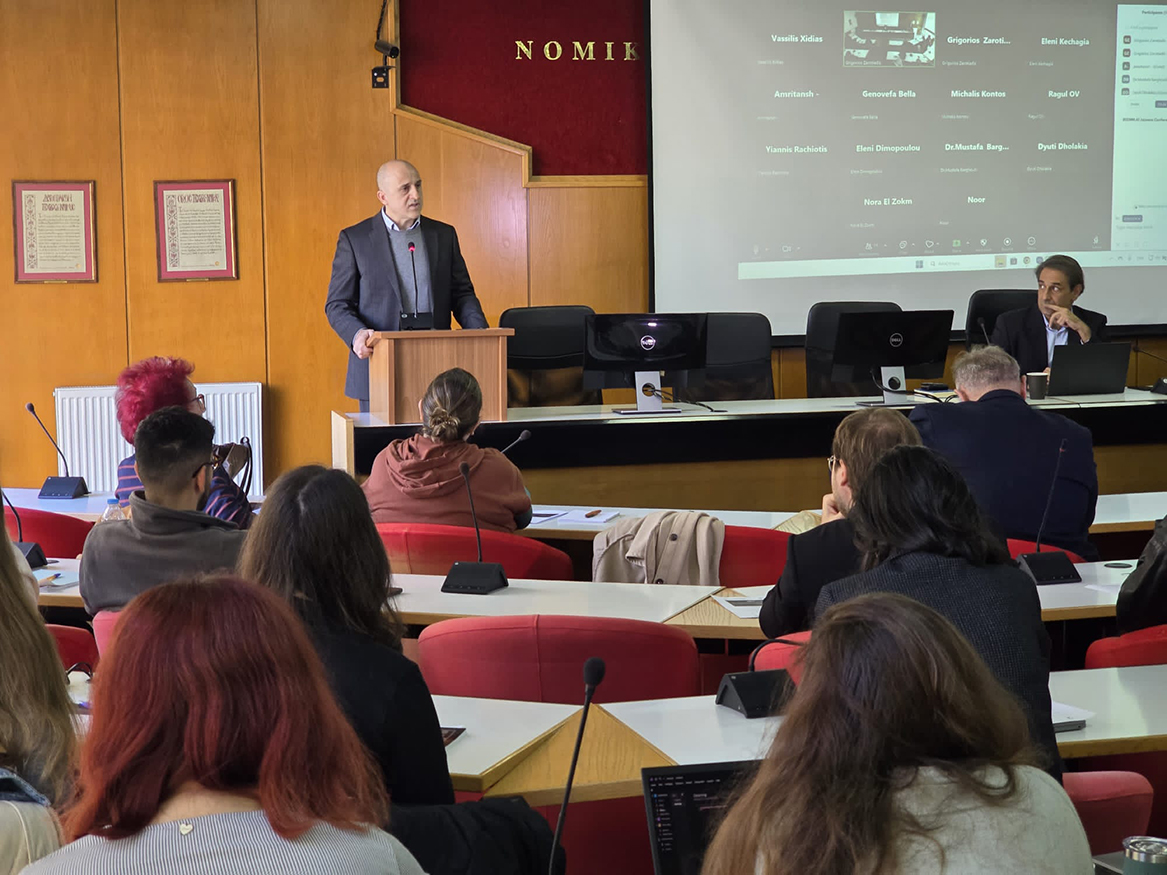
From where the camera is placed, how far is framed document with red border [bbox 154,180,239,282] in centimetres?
695

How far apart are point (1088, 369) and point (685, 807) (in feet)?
15.5

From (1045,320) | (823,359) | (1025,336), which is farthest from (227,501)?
(1045,320)

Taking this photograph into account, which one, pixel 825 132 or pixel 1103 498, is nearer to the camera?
pixel 1103 498

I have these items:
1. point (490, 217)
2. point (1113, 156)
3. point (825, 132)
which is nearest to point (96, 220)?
point (490, 217)

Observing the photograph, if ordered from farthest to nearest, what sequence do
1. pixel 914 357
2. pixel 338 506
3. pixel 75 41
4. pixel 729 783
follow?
pixel 75 41 → pixel 914 357 → pixel 338 506 → pixel 729 783

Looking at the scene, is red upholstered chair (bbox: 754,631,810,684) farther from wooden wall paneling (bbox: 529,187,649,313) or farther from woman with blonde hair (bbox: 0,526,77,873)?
wooden wall paneling (bbox: 529,187,649,313)

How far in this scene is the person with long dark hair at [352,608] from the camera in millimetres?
1803

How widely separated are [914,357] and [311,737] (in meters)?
5.09

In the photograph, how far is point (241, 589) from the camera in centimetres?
122

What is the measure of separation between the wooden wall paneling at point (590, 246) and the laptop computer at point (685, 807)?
19.3 feet

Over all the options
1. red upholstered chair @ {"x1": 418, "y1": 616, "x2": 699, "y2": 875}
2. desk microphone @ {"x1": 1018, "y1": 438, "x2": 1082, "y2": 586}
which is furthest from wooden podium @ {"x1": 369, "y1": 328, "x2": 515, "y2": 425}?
red upholstered chair @ {"x1": 418, "y1": 616, "x2": 699, "y2": 875}

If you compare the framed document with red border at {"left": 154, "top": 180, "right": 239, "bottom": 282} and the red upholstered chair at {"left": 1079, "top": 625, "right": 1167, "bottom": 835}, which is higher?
the framed document with red border at {"left": 154, "top": 180, "right": 239, "bottom": 282}

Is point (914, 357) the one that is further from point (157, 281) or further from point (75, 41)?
point (75, 41)

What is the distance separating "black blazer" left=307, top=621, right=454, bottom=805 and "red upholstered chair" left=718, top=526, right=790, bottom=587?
6.72 feet
